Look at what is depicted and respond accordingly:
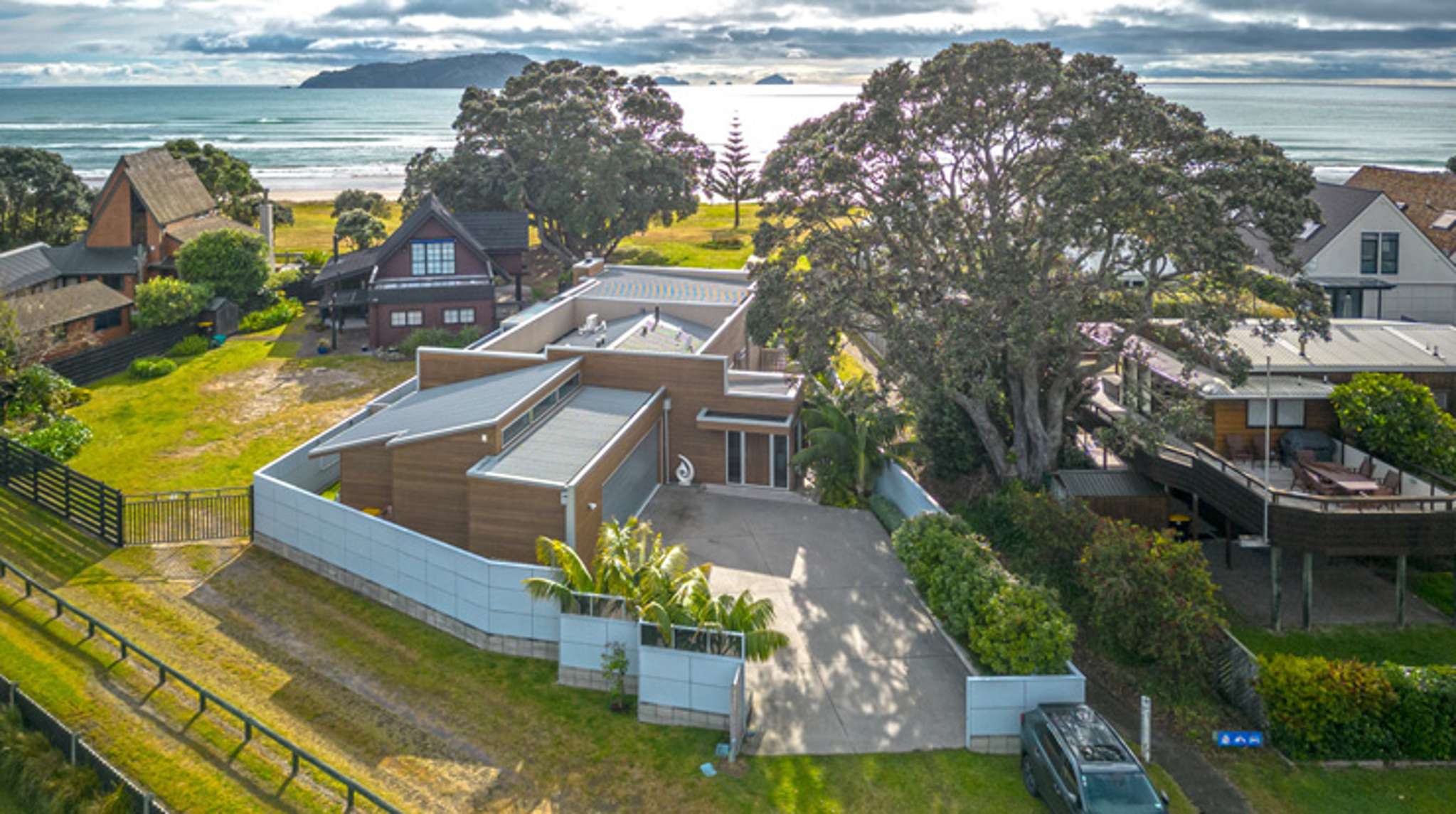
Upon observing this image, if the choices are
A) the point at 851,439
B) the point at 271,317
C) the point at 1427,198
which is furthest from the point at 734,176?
the point at 851,439

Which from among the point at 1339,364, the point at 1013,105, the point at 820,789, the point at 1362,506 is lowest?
the point at 820,789

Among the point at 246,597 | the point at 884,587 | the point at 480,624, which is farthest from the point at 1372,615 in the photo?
the point at 246,597

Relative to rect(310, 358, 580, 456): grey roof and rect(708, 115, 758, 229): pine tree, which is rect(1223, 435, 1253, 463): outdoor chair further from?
rect(708, 115, 758, 229): pine tree

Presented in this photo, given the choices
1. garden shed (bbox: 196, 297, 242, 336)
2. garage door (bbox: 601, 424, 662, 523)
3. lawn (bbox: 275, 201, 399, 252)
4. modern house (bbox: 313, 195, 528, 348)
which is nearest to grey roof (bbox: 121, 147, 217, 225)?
garden shed (bbox: 196, 297, 242, 336)

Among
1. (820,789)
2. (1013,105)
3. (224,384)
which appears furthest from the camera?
(224,384)

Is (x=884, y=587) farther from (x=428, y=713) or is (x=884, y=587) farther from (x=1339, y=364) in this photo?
(x=1339, y=364)

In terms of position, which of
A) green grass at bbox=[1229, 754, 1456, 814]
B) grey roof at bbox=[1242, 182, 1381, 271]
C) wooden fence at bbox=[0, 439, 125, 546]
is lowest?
green grass at bbox=[1229, 754, 1456, 814]

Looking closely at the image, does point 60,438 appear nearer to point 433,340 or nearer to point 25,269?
point 433,340
